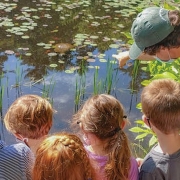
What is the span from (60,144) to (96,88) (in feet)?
7.88

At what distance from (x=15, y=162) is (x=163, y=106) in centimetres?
73

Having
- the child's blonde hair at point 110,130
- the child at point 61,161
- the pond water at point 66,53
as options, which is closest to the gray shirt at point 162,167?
the child's blonde hair at point 110,130

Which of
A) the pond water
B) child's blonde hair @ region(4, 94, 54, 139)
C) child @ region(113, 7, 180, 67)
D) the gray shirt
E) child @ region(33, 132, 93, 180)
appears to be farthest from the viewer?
the pond water


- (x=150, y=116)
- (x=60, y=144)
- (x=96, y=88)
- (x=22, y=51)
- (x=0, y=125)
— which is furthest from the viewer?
(x=22, y=51)

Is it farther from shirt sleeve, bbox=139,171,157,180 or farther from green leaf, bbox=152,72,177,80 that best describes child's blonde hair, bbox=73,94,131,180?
green leaf, bbox=152,72,177,80

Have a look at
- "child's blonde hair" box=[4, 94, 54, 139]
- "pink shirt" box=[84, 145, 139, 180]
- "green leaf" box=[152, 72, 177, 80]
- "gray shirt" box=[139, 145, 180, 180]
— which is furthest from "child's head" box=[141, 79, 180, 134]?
"child's blonde hair" box=[4, 94, 54, 139]

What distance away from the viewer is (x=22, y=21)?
603cm

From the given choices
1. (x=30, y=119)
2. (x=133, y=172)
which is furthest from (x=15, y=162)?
(x=133, y=172)

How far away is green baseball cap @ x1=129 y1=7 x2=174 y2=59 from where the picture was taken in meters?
2.15

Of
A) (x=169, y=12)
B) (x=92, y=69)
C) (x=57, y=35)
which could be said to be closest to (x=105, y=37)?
(x=57, y=35)

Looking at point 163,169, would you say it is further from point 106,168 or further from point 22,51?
point 22,51

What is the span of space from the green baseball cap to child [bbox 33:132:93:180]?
87 centimetres

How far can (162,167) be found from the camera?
1824 mm

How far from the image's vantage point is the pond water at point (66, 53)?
412cm
